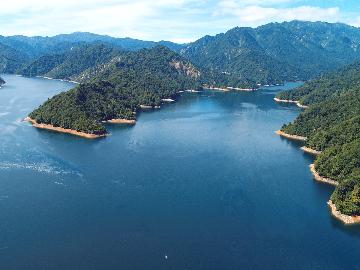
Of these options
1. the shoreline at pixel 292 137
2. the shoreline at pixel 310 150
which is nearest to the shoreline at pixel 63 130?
the shoreline at pixel 292 137

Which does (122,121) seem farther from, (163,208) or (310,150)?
(163,208)

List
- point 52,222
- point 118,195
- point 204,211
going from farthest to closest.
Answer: point 118,195 < point 204,211 < point 52,222

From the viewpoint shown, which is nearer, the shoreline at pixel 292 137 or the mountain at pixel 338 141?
the mountain at pixel 338 141

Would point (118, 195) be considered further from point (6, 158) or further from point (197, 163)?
point (6, 158)

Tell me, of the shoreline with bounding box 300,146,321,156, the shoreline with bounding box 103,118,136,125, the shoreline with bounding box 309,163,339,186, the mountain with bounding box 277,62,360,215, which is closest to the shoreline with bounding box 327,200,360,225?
the mountain with bounding box 277,62,360,215

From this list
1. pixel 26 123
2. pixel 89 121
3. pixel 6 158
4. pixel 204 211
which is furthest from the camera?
pixel 26 123

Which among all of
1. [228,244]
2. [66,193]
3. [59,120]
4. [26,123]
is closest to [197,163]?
[66,193]

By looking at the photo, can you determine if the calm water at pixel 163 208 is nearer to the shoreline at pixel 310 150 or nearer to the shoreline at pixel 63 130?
the shoreline at pixel 310 150

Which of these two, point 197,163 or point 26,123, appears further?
point 26,123

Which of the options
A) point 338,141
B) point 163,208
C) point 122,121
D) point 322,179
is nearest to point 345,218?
point 322,179
